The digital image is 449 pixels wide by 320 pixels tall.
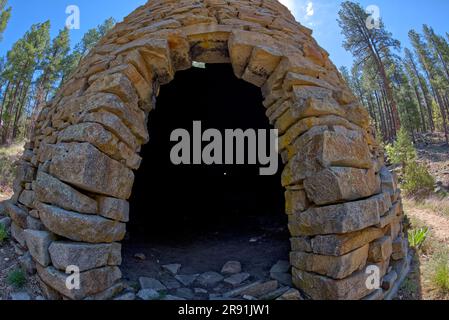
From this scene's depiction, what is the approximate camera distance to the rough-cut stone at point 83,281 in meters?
2.09

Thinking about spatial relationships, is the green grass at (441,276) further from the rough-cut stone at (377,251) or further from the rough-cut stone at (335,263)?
the rough-cut stone at (335,263)

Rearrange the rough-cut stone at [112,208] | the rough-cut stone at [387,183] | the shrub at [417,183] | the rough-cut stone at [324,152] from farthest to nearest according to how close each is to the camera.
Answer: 1. the shrub at [417,183]
2. the rough-cut stone at [387,183]
3. the rough-cut stone at [324,152]
4. the rough-cut stone at [112,208]

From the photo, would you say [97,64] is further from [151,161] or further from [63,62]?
[63,62]

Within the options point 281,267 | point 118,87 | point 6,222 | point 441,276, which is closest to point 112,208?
point 118,87

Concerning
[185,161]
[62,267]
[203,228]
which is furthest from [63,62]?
[62,267]

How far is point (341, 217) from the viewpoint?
7.27ft

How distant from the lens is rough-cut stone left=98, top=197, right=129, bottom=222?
231cm

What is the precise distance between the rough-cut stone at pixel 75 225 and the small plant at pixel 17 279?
732 mm

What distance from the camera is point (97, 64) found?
316 cm

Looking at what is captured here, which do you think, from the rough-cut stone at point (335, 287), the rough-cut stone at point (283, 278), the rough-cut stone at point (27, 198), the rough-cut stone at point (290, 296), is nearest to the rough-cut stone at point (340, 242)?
the rough-cut stone at point (335, 287)

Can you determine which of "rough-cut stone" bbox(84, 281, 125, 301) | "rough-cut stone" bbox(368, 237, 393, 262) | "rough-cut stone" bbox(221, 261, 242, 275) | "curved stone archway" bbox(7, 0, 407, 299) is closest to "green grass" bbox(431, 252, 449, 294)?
"curved stone archway" bbox(7, 0, 407, 299)

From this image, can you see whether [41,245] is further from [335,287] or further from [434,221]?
[434,221]

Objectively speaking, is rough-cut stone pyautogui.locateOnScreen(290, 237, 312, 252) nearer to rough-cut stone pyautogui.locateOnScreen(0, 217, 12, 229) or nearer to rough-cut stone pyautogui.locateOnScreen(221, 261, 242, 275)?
rough-cut stone pyautogui.locateOnScreen(221, 261, 242, 275)

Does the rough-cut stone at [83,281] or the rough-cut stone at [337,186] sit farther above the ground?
the rough-cut stone at [337,186]
